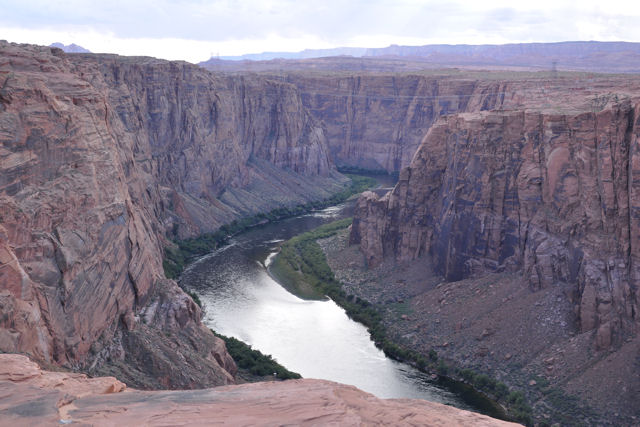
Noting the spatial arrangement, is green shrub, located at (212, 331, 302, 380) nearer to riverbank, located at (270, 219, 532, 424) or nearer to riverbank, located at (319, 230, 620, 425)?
riverbank, located at (270, 219, 532, 424)

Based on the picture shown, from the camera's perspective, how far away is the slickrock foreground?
55.9 ft

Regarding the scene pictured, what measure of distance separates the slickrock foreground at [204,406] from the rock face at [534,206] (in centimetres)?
2725

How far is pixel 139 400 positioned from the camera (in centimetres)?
1902

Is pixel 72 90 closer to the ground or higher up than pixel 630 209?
higher up

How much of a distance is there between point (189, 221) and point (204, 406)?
213 feet

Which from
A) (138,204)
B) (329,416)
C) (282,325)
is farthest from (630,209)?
(138,204)

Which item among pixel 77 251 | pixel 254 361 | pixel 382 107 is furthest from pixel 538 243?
pixel 382 107

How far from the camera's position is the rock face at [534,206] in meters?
42.2

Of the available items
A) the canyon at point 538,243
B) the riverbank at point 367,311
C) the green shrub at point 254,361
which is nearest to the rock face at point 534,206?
the canyon at point 538,243

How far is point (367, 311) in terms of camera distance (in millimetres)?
55844

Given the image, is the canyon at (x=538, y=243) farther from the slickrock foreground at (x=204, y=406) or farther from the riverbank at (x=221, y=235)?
the riverbank at (x=221, y=235)

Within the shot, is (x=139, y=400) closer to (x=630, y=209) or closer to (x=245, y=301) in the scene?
(x=630, y=209)

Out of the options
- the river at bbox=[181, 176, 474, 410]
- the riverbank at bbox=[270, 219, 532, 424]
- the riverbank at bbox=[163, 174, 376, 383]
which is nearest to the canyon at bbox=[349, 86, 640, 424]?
the riverbank at bbox=[270, 219, 532, 424]

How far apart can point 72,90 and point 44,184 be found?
762 centimetres
